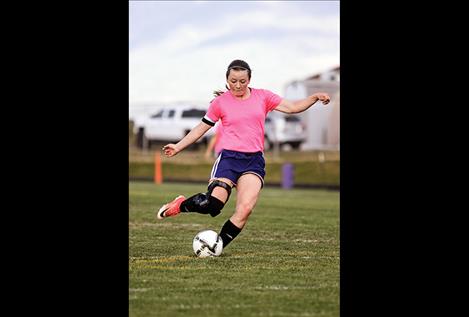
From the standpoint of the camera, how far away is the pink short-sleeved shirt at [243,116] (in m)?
9.26

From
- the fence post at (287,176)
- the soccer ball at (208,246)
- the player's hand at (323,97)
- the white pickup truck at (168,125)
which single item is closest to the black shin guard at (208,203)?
the soccer ball at (208,246)

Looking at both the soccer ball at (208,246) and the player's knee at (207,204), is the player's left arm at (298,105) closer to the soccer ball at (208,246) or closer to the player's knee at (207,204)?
the player's knee at (207,204)

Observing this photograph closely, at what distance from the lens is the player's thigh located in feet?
30.2

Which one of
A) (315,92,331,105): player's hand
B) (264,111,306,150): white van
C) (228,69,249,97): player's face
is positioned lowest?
(315,92,331,105): player's hand

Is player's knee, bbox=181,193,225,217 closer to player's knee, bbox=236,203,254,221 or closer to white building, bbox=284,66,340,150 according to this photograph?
player's knee, bbox=236,203,254,221

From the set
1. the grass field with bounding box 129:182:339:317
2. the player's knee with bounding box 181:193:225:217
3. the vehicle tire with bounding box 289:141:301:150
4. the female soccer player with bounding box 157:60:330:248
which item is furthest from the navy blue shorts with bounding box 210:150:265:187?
the vehicle tire with bounding box 289:141:301:150

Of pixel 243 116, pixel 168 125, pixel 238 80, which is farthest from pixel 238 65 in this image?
pixel 168 125

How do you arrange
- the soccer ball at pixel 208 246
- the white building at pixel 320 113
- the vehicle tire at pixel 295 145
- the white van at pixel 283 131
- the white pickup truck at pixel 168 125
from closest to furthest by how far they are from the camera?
the soccer ball at pixel 208 246, the white building at pixel 320 113, the white van at pixel 283 131, the vehicle tire at pixel 295 145, the white pickup truck at pixel 168 125

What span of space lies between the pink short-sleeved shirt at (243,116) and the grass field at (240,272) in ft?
3.65

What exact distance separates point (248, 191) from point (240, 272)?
1.30m

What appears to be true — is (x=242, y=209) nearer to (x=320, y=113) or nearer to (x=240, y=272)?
(x=240, y=272)

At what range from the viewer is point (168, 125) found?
3759cm
